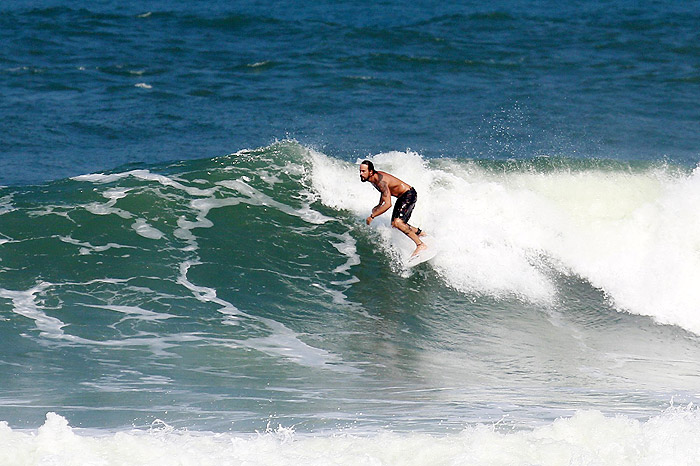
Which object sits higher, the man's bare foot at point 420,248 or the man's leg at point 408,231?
the man's leg at point 408,231

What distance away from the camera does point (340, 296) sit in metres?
10.5

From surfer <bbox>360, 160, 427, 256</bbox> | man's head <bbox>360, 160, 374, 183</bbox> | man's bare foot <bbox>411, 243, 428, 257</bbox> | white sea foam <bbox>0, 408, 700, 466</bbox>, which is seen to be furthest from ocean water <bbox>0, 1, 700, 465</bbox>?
man's head <bbox>360, 160, 374, 183</bbox>

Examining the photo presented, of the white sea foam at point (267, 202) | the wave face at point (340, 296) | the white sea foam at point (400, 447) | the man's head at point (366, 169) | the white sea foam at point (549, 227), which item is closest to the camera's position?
the white sea foam at point (400, 447)

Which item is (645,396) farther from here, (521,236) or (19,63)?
(19,63)

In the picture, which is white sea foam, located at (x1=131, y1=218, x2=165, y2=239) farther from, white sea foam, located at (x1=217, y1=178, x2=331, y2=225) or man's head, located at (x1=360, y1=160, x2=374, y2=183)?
man's head, located at (x1=360, y1=160, x2=374, y2=183)

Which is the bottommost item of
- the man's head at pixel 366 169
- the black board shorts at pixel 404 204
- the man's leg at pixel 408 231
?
the man's leg at pixel 408 231

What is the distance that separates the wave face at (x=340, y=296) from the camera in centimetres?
716

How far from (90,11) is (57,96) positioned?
9009 millimetres

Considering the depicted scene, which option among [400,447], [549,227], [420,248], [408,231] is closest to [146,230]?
[408,231]

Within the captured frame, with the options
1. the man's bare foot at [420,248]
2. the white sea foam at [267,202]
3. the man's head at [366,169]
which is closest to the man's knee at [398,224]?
the man's bare foot at [420,248]

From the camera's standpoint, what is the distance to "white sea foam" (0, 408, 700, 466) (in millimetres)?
5234

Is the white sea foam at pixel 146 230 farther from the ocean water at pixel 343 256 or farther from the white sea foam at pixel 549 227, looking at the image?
the white sea foam at pixel 549 227

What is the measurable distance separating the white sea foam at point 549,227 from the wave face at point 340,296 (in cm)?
3

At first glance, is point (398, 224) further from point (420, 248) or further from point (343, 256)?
point (343, 256)
